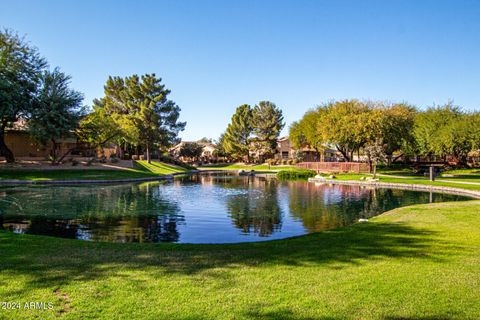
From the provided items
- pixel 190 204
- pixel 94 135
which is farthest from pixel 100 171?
pixel 190 204

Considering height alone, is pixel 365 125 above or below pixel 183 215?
above

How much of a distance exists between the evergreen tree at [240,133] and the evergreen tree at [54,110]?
41547 mm

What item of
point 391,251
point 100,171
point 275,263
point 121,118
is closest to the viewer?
point 275,263

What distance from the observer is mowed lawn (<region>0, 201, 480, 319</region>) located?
4.52m

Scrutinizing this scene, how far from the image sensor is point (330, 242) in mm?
8812

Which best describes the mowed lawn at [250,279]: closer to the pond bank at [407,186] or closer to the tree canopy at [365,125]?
the pond bank at [407,186]

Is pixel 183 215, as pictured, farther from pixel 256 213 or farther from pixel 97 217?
pixel 97 217

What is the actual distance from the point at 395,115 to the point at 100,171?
35644 mm

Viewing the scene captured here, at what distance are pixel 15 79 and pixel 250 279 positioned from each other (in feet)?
128

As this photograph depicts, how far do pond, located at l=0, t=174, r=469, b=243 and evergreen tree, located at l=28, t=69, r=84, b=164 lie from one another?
16.0 m

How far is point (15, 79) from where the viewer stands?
Result: 118 feet

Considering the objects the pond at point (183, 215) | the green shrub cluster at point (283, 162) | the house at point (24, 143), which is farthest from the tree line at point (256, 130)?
the pond at point (183, 215)

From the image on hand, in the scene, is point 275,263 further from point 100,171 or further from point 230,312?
point 100,171

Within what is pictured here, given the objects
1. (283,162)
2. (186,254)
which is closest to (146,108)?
(283,162)
